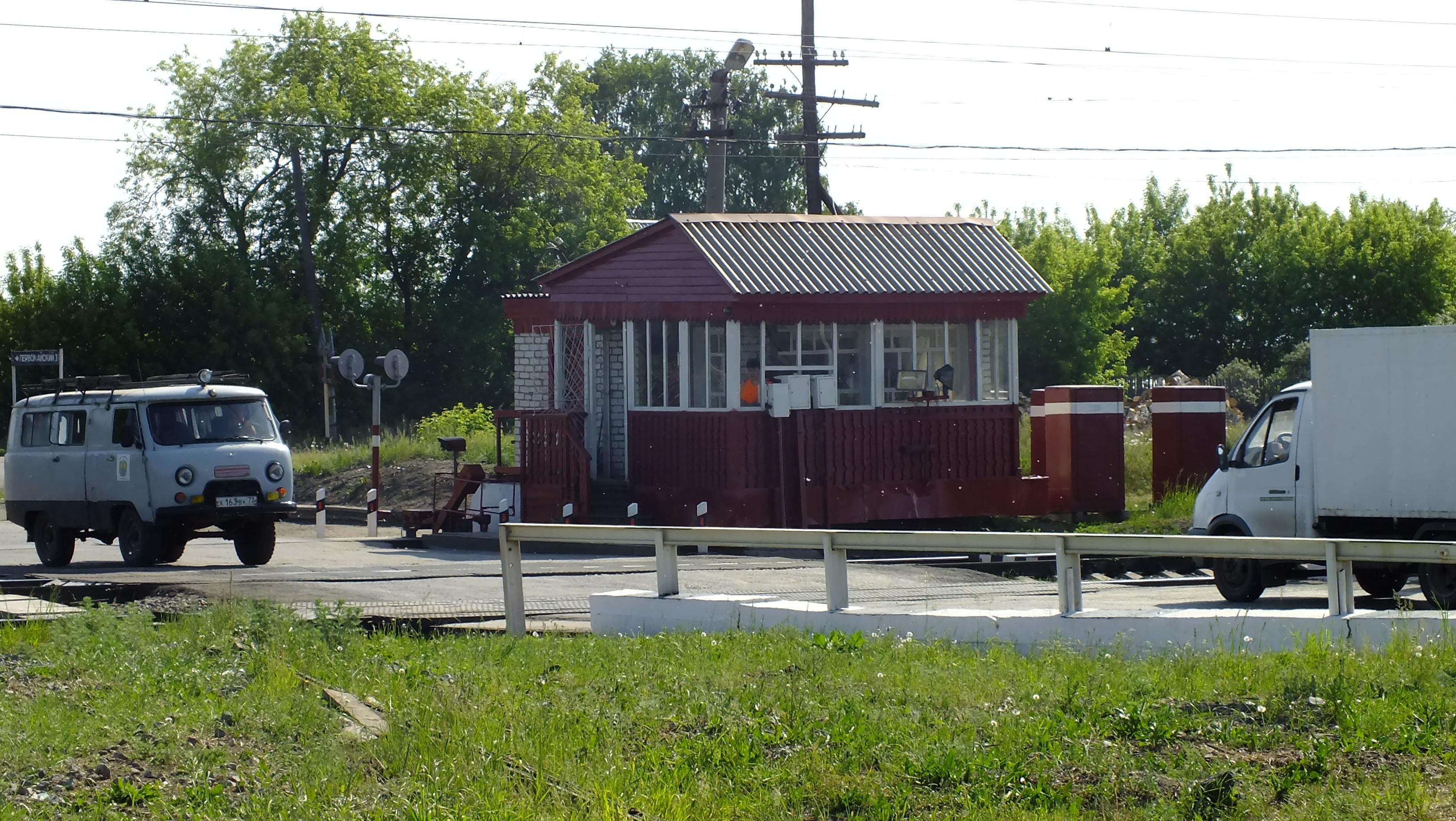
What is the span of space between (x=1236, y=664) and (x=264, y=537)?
1323cm

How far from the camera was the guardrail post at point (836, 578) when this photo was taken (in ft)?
35.0

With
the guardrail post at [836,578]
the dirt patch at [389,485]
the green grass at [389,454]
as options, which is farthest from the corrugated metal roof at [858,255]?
the guardrail post at [836,578]

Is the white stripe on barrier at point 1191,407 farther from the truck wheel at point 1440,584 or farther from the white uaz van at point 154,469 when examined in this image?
the white uaz van at point 154,469

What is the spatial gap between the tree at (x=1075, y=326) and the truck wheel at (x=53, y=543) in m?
41.5

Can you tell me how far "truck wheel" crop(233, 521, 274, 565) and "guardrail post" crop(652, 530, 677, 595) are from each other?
8723mm

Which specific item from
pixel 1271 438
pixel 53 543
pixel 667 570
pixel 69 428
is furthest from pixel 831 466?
pixel 667 570

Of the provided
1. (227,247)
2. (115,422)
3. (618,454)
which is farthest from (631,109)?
(115,422)

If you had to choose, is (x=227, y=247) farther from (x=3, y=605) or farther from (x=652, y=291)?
(x=3, y=605)

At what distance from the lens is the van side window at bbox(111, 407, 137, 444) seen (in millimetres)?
18484

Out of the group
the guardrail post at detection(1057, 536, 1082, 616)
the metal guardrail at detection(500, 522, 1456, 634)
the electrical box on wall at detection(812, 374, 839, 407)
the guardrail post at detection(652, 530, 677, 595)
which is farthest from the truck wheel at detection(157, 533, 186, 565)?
the guardrail post at detection(1057, 536, 1082, 616)

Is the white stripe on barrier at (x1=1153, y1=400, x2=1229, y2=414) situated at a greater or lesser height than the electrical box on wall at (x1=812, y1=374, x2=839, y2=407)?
lesser

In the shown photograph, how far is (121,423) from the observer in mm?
18578

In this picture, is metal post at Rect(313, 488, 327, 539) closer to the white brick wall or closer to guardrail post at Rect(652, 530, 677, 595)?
the white brick wall

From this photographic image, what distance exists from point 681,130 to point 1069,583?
240 ft
